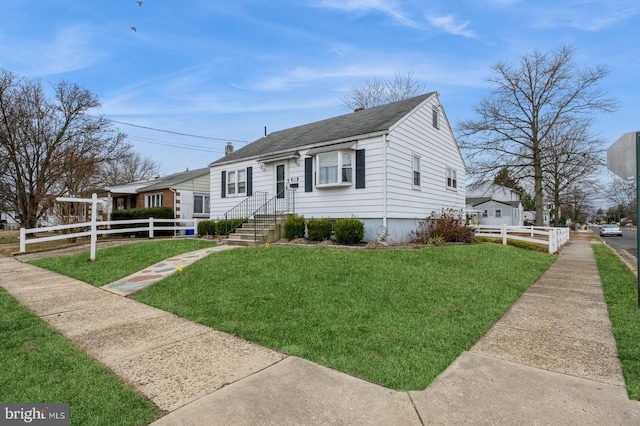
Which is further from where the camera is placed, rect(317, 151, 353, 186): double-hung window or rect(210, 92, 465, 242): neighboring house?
rect(317, 151, 353, 186): double-hung window

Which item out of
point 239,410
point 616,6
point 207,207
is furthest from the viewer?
point 207,207

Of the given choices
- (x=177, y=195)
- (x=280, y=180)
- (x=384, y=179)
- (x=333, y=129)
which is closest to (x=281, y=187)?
(x=280, y=180)

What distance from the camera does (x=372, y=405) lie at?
2670 millimetres

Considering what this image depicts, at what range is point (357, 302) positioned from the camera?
17.7ft

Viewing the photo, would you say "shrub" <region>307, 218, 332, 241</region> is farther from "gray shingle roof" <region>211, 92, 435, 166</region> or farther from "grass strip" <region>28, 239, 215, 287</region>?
"grass strip" <region>28, 239, 215, 287</region>

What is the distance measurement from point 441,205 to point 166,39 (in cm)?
1299

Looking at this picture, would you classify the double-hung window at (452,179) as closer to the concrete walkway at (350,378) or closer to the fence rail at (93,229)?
the concrete walkway at (350,378)

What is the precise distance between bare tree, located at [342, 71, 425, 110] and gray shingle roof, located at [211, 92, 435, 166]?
14787 mm

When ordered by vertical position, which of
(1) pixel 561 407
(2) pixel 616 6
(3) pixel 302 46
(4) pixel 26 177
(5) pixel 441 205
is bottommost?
(1) pixel 561 407

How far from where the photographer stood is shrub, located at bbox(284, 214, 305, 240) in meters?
12.3

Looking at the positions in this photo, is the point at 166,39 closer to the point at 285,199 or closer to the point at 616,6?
the point at 285,199

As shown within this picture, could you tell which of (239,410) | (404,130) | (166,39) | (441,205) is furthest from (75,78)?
(239,410)

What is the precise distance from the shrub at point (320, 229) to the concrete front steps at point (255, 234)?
1618mm

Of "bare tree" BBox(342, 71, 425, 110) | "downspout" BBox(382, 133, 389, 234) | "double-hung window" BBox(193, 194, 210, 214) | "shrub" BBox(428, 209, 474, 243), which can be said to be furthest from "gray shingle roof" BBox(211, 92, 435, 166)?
"bare tree" BBox(342, 71, 425, 110)
